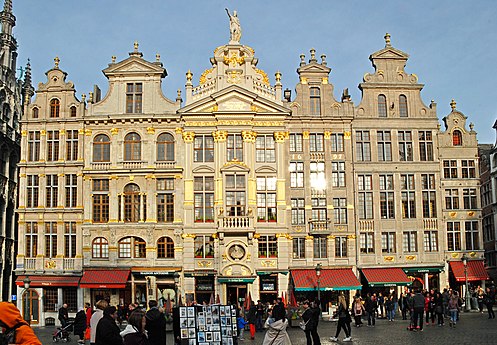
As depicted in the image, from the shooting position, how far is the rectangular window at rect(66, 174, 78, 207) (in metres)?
45.2

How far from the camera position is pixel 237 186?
4419 cm

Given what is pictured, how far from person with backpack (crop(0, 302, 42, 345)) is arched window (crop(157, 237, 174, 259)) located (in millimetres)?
37869

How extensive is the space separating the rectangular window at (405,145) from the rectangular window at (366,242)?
19.2 ft

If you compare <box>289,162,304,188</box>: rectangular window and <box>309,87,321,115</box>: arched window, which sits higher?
<box>309,87,321,115</box>: arched window

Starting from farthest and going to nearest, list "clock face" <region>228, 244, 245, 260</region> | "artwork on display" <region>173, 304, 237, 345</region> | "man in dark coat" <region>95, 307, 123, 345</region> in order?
"clock face" <region>228, 244, 245, 260</region> → "artwork on display" <region>173, 304, 237, 345</region> → "man in dark coat" <region>95, 307, 123, 345</region>

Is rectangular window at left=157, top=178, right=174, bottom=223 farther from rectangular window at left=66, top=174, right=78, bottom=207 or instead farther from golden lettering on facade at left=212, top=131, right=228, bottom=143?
rectangular window at left=66, top=174, right=78, bottom=207

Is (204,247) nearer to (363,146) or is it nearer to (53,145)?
(53,145)

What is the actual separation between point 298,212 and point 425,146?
401 inches

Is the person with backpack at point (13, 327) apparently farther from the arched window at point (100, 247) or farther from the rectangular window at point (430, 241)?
the rectangular window at point (430, 241)

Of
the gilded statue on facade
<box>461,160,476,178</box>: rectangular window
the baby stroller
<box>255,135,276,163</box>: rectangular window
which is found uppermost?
the gilded statue on facade

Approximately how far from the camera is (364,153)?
45750mm

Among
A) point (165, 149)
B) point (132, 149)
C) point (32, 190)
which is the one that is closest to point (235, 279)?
point (165, 149)

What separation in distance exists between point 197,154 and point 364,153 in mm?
11603

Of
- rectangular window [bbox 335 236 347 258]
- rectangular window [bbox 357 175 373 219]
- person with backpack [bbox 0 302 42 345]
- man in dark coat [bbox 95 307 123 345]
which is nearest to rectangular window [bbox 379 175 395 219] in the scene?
rectangular window [bbox 357 175 373 219]
